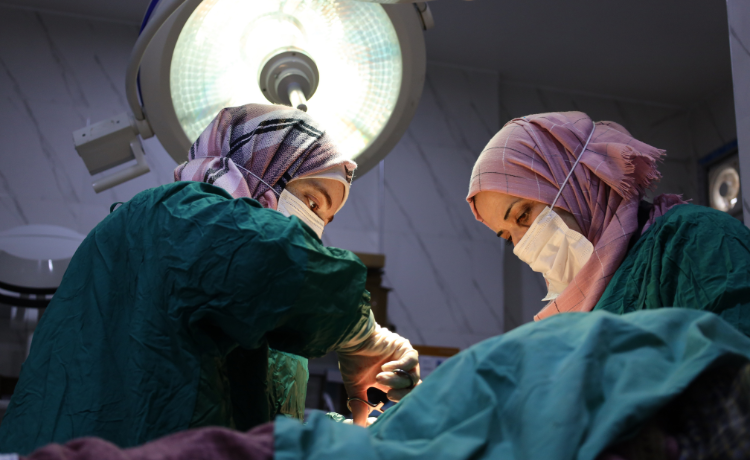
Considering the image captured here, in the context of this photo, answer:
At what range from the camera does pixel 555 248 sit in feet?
6.04

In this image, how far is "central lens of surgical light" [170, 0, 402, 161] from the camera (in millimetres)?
1418

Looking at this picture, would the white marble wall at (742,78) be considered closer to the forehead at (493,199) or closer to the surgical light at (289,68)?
the forehead at (493,199)

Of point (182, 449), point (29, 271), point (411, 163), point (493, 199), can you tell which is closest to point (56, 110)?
point (29, 271)

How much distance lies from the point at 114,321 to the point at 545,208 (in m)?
1.20

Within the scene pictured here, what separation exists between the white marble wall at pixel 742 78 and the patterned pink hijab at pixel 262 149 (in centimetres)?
97

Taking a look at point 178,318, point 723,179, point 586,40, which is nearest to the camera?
point 178,318

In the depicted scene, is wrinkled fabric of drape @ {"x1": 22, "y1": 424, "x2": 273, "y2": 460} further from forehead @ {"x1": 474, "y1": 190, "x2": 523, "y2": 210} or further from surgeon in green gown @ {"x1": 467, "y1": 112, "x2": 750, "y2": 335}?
forehead @ {"x1": 474, "y1": 190, "x2": 523, "y2": 210}

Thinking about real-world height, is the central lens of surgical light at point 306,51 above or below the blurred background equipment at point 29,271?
above

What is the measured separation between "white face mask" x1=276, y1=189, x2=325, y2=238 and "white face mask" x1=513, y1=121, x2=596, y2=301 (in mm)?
654

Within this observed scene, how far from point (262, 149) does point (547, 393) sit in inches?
35.9

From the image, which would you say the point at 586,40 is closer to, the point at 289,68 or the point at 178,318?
the point at 289,68

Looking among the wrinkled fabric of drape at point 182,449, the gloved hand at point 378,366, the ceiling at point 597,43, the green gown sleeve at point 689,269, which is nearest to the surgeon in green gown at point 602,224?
the green gown sleeve at point 689,269

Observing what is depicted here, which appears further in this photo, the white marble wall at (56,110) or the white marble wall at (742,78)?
the white marble wall at (56,110)

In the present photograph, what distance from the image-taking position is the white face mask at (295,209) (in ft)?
4.81
